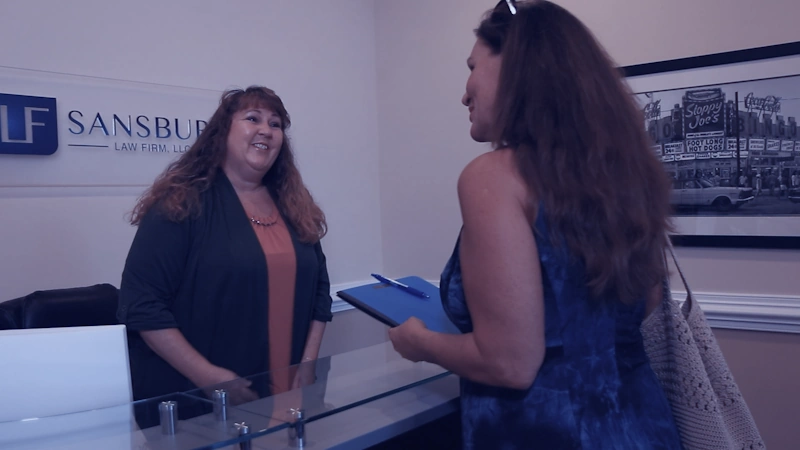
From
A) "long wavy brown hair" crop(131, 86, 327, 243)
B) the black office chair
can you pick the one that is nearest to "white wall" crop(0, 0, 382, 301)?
the black office chair

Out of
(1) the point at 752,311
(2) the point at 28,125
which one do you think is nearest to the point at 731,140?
(1) the point at 752,311

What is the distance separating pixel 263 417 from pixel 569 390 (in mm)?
601

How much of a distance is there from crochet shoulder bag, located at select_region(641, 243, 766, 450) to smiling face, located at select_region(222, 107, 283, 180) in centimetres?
150

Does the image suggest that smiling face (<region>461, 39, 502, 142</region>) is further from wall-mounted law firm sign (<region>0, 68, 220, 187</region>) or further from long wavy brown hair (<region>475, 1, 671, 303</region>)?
wall-mounted law firm sign (<region>0, 68, 220, 187</region>)

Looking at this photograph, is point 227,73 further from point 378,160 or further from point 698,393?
point 698,393

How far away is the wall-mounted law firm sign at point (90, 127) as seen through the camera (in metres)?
2.71

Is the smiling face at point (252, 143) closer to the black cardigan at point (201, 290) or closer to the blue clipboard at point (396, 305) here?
the black cardigan at point (201, 290)

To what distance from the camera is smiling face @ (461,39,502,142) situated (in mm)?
1405

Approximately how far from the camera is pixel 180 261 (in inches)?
87.0

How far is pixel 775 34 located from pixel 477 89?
2.12 m

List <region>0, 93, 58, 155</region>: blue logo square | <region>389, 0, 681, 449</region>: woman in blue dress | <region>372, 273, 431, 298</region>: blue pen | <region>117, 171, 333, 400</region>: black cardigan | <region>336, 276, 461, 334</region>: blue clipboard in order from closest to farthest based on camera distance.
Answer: <region>389, 0, 681, 449</region>: woman in blue dress → <region>336, 276, 461, 334</region>: blue clipboard → <region>372, 273, 431, 298</region>: blue pen → <region>117, 171, 333, 400</region>: black cardigan → <region>0, 93, 58, 155</region>: blue logo square

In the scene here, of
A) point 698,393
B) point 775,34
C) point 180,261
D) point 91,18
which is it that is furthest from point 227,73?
point 698,393

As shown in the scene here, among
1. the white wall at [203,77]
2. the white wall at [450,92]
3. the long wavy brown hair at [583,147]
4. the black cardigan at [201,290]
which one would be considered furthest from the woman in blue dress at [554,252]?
the white wall at [203,77]

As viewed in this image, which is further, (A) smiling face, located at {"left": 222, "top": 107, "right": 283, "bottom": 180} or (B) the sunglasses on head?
(A) smiling face, located at {"left": 222, "top": 107, "right": 283, "bottom": 180}
